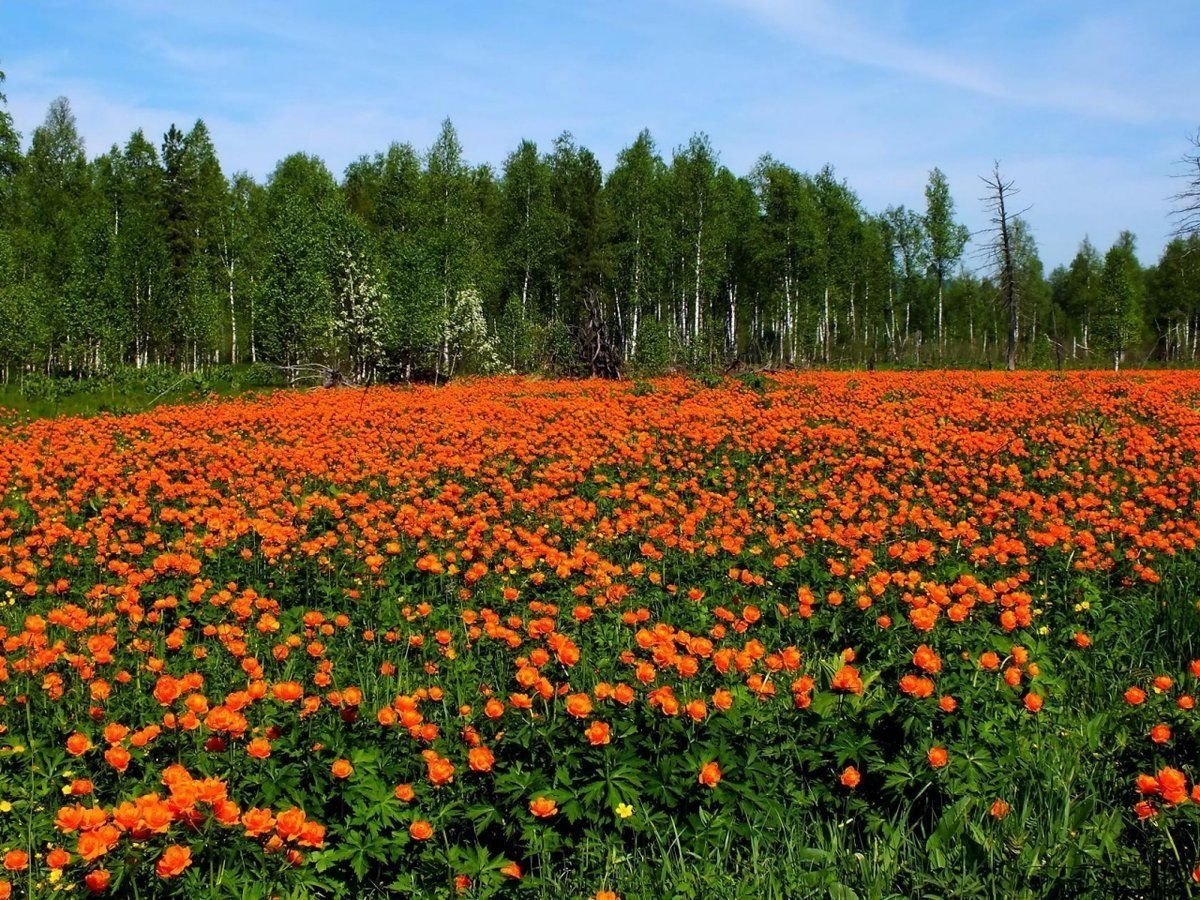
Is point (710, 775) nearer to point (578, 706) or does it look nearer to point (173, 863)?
point (578, 706)

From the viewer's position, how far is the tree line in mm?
32969

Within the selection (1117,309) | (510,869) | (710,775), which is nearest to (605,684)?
(710,775)

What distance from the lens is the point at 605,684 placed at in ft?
10.2

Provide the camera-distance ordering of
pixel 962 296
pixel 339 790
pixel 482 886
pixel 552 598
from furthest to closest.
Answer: pixel 962 296 < pixel 552 598 < pixel 339 790 < pixel 482 886

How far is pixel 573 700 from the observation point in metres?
2.74

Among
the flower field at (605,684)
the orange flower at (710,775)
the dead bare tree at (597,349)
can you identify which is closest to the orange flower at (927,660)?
the flower field at (605,684)

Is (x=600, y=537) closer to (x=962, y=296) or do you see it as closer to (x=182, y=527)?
(x=182, y=527)

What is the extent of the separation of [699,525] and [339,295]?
29292mm

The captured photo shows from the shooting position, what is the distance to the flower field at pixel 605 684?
8.31 feet

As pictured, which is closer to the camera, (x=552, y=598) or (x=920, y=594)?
(x=920, y=594)

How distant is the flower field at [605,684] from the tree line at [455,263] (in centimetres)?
1780

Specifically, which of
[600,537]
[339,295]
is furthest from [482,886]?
[339,295]

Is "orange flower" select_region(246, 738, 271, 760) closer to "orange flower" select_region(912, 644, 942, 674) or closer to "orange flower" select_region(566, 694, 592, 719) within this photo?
"orange flower" select_region(566, 694, 592, 719)

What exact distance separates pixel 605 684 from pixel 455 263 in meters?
36.5
